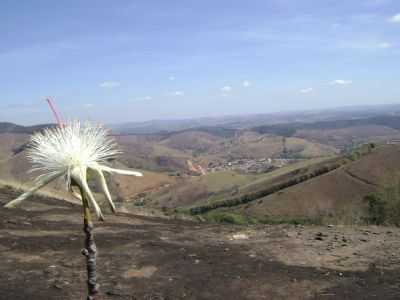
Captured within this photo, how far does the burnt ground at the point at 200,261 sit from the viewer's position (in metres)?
8.89

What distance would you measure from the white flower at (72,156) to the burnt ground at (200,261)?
6.76 m

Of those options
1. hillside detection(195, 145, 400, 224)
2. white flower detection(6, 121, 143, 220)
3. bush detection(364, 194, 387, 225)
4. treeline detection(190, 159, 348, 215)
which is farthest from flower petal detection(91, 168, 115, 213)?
treeline detection(190, 159, 348, 215)

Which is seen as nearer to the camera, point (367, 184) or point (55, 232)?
point (55, 232)

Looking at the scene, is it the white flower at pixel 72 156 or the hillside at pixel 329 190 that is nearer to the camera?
the white flower at pixel 72 156

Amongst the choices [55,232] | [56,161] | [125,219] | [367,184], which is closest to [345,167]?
[367,184]

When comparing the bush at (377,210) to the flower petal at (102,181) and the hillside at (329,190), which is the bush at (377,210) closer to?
the flower petal at (102,181)

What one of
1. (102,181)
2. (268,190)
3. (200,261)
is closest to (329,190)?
(268,190)

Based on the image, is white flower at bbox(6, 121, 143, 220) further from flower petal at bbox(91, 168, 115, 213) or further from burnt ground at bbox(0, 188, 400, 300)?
burnt ground at bbox(0, 188, 400, 300)

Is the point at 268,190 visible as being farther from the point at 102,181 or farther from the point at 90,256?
the point at 90,256

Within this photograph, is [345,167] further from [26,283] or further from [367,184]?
[26,283]

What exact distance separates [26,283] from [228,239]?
7204mm

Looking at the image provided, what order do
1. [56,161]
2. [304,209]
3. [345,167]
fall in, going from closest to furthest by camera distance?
1. [56,161]
2. [304,209]
3. [345,167]

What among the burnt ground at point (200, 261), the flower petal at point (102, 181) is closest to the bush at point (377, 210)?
the burnt ground at point (200, 261)

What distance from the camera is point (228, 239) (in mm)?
14531
